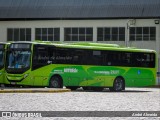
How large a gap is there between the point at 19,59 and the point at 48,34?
91.3 ft

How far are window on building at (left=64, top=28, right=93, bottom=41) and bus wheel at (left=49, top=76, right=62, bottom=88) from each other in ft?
84.9

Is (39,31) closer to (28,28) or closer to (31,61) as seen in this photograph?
(28,28)

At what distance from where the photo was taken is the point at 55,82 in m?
32.1

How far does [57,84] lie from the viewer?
1265 inches

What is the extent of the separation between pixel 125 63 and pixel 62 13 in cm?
2495

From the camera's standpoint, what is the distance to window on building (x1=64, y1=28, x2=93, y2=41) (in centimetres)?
5784

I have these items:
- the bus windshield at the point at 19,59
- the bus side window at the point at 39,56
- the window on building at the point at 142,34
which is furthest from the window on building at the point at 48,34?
the bus side window at the point at 39,56

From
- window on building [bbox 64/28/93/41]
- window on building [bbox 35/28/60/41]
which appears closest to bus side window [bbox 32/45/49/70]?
window on building [bbox 64/28/93/41]

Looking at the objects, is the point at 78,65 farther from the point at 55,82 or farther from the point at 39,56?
the point at 39,56

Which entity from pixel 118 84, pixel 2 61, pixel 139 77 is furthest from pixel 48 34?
pixel 2 61

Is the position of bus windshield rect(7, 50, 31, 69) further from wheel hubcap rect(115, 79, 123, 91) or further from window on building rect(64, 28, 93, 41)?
window on building rect(64, 28, 93, 41)

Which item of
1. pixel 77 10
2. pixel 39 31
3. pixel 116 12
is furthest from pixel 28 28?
pixel 116 12

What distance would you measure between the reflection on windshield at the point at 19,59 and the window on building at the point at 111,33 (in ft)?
88.1

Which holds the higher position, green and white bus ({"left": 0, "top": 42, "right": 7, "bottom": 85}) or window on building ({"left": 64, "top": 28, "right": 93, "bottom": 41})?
window on building ({"left": 64, "top": 28, "right": 93, "bottom": 41})
